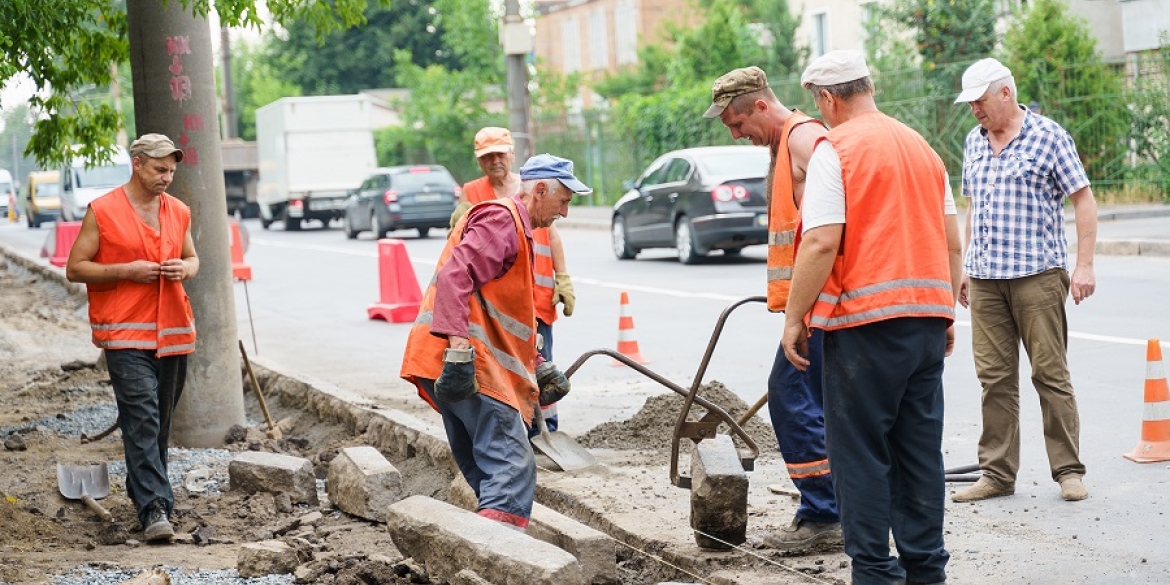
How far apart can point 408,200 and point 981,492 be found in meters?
24.8

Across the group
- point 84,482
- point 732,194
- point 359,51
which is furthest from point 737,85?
point 359,51

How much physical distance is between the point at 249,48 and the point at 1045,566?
83.6 m

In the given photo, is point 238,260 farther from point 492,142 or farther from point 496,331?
point 496,331

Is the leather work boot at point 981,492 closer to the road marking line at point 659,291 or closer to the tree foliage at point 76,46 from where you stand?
the road marking line at point 659,291

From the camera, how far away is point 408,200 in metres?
30.6

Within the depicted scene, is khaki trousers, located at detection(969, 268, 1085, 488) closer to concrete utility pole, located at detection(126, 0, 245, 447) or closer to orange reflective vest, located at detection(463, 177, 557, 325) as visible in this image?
orange reflective vest, located at detection(463, 177, 557, 325)

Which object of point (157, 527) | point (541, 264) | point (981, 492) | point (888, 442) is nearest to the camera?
point (888, 442)

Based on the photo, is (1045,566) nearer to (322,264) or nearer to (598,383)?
(598,383)

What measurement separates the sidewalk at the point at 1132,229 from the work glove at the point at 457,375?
11844 mm

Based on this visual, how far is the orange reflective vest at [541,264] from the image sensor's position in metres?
7.64

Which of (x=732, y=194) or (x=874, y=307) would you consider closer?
(x=874, y=307)

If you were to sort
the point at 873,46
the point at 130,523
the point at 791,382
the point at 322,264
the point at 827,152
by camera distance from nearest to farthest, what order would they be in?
the point at 827,152
the point at 791,382
the point at 130,523
the point at 322,264
the point at 873,46

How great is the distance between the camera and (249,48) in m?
85.1

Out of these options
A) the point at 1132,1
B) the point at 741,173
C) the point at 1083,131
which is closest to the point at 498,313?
the point at 741,173
